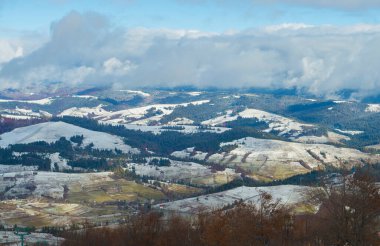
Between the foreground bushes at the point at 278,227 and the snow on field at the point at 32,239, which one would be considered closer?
the foreground bushes at the point at 278,227

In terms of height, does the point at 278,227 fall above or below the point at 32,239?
above

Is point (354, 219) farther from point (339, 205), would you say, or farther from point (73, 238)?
point (73, 238)

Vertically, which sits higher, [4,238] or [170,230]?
[170,230]

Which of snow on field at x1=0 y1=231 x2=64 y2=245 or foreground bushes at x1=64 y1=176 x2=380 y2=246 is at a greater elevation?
foreground bushes at x1=64 y1=176 x2=380 y2=246

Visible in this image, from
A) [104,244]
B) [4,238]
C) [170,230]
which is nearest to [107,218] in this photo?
[4,238]

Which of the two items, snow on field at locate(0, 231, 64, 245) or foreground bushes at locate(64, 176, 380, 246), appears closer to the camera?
foreground bushes at locate(64, 176, 380, 246)

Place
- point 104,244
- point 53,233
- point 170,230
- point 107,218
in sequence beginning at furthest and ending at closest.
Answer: point 107,218 < point 53,233 < point 104,244 < point 170,230

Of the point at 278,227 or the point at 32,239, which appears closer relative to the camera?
the point at 278,227

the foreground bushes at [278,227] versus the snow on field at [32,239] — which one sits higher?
the foreground bushes at [278,227]
